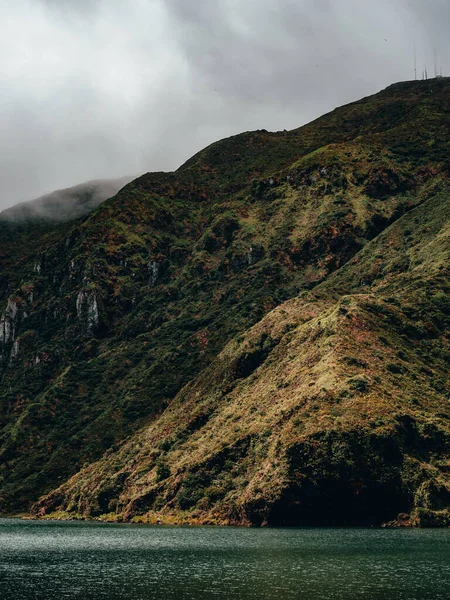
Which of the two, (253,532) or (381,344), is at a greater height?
(381,344)

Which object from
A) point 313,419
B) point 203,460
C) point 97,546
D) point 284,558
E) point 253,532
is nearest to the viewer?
point 284,558

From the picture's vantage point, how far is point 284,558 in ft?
296

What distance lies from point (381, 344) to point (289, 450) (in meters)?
46.9

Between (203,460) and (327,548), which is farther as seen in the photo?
(203,460)

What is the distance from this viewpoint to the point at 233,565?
280 feet

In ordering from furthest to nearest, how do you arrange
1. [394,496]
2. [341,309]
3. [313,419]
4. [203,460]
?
1. [341,309]
2. [203,460]
3. [313,419]
4. [394,496]

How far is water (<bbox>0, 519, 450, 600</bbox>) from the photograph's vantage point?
6762 centimetres

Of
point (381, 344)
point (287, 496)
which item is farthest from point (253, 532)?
point (381, 344)

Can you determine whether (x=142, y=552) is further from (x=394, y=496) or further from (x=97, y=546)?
(x=394, y=496)

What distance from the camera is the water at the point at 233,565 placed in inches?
2662

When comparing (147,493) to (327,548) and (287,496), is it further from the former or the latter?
(327,548)

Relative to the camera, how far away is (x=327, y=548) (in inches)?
3974

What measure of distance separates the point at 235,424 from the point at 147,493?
26.3 m

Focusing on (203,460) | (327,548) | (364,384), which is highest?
(364,384)
